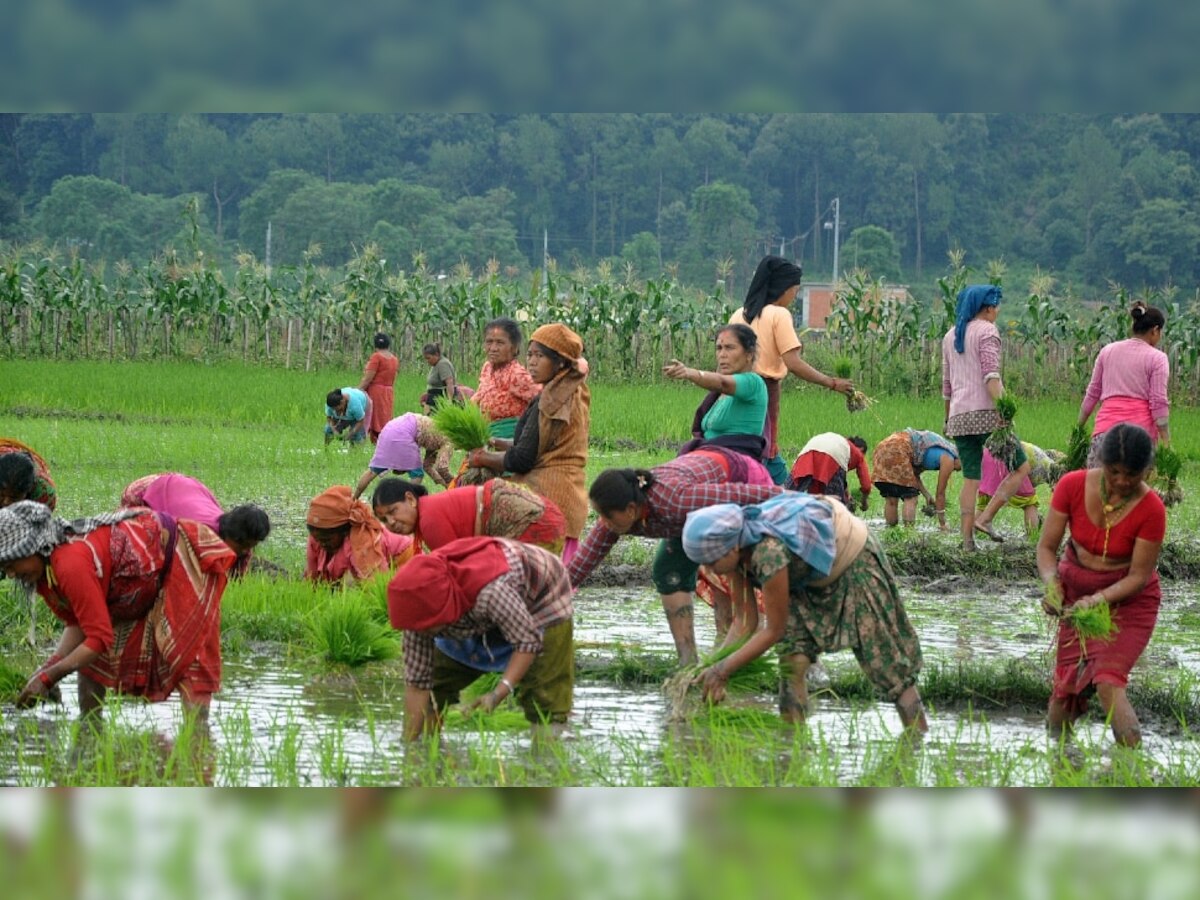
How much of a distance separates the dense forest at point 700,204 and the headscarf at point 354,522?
71.1ft

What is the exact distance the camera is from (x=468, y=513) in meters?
5.65

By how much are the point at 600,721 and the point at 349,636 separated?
4.21 feet

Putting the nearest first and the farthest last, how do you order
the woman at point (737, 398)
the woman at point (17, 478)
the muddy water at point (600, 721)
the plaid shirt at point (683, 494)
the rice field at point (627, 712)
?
the rice field at point (627, 712) < the muddy water at point (600, 721) < the woman at point (17, 478) < the plaid shirt at point (683, 494) < the woman at point (737, 398)

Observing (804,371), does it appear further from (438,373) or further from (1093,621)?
(438,373)

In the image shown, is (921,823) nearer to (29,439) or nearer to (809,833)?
(809,833)

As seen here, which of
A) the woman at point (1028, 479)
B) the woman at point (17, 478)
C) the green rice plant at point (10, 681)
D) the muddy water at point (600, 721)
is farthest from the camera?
the woman at point (1028, 479)

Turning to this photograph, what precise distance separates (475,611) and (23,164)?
21.4 metres

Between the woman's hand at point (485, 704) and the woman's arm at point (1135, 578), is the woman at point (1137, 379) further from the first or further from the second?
the woman's hand at point (485, 704)

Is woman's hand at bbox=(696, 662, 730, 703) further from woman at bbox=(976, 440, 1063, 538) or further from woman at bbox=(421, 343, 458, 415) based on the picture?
woman at bbox=(421, 343, 458, 415)

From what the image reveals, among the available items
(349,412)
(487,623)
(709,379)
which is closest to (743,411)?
(709,379)

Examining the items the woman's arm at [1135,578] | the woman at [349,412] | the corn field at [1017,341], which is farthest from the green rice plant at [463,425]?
the corn field at [1017,341]

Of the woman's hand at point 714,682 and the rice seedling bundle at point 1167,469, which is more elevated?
the rice seedling bundle at point 1167,469

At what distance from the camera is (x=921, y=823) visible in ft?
6.95

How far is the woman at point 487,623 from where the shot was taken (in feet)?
15.2
